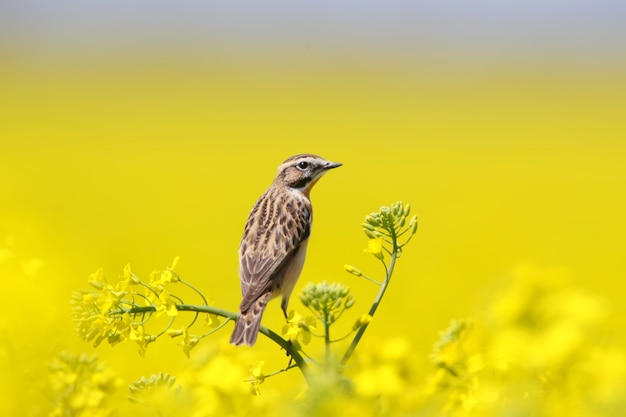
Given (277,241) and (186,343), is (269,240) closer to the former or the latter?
(277,241)

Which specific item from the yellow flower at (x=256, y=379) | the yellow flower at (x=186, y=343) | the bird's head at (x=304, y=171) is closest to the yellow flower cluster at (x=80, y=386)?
the yellow flower at (x=186, y=343)

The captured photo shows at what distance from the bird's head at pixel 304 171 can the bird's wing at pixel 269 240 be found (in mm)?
169

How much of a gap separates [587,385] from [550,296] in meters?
0.22

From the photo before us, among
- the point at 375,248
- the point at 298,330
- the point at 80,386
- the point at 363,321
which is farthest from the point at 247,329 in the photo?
the point at 363,321

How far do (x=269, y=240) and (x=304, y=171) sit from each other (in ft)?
2.88

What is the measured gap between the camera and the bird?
4.36 meters

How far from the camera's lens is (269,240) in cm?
493

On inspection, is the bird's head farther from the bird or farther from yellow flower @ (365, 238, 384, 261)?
yellow flower @ (365, 238, 384, 261)

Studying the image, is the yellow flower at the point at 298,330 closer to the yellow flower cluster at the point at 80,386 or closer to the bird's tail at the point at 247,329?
the yellow flower cluster at the point at 80,386

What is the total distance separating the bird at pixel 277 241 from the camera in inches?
171

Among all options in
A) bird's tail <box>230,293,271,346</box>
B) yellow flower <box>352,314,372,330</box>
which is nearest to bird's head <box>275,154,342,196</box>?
bird's tail <box>230,293,271,346</box>

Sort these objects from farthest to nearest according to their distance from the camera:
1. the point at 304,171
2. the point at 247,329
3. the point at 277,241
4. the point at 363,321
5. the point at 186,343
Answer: the point at 304,171, the point at 277,241, the point at 247,329, the point at 186,343, the point at 363,321

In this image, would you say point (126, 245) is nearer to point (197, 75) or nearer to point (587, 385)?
point (587, 385)

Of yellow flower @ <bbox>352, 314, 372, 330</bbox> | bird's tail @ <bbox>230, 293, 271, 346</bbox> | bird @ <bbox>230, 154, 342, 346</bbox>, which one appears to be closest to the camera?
yellow flower @ <bbox>352, 314, 372, 330</bbox>
